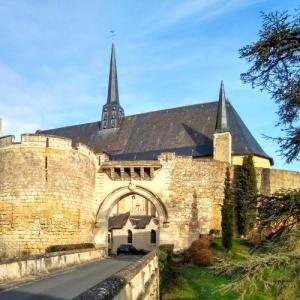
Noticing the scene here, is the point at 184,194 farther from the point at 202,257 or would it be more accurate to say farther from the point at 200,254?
the point at 202,257

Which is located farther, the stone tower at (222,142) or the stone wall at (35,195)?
the stone tower at (222,142)

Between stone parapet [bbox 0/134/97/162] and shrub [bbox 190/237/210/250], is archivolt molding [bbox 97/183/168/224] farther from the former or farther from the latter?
stone parapet [bbox 0/134/97/162]

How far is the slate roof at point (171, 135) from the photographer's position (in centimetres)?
2998

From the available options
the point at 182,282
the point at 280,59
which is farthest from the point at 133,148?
the point at 280,59

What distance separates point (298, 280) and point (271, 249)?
1.68 ft

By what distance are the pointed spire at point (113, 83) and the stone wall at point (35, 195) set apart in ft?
61.0

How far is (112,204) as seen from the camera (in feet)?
84.0

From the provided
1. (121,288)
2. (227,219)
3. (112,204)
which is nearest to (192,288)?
(227,219)

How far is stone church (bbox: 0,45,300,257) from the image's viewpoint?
21422 millimetres

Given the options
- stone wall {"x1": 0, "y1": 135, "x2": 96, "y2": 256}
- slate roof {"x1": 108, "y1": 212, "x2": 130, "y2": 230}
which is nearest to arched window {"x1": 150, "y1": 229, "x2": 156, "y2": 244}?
slate roof {"x1": 108, "y1": 212, "x2": 130, "y2": 230}

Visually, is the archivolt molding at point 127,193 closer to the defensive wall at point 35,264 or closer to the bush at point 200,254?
the bush at point 200,254

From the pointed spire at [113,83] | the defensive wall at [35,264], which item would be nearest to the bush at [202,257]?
the defensive wall at [35,264]

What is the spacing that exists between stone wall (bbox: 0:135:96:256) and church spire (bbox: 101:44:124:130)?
50.5ft

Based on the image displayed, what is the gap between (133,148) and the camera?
33.3 m
